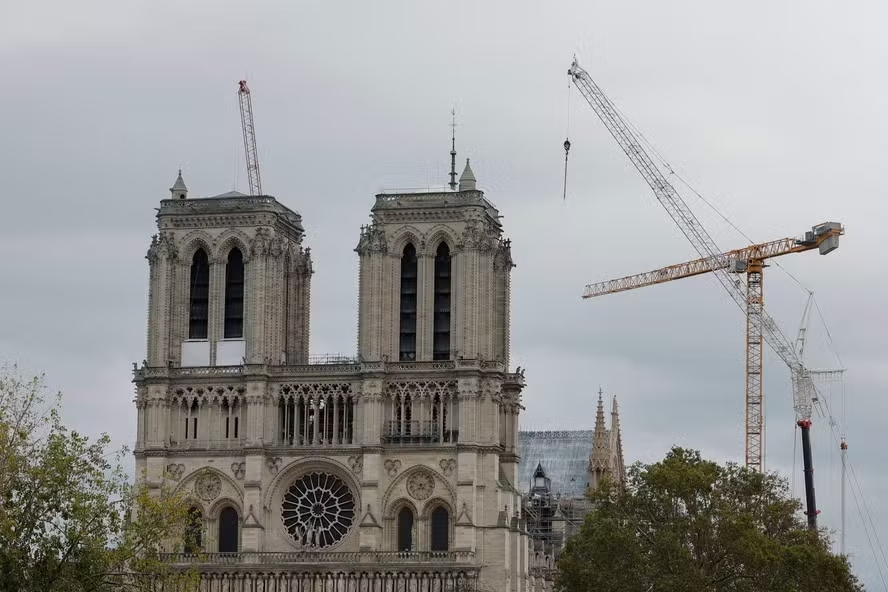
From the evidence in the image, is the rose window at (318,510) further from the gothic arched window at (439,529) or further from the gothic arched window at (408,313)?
the gothic arched window at (408,313)

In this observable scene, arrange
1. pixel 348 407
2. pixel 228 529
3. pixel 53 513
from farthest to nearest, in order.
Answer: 1. pixel 228 529
2. pixel 348 407
3. pixel 53 513

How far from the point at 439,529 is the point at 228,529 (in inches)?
591

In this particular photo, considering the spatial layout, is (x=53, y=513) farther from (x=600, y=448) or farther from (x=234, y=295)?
(x=600, y=448)

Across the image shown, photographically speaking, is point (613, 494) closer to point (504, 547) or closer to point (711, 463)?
point (711, 463)

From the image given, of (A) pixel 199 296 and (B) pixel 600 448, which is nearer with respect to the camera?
(A) pixel 199 296

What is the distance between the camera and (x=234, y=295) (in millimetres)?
151750

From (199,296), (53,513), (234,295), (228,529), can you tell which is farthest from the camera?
(199,296)

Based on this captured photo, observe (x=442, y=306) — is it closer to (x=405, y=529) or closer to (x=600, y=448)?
(x=405, y=529)

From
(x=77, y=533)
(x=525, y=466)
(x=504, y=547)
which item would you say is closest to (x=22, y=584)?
(x=77, y=533)

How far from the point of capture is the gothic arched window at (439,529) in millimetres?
145875

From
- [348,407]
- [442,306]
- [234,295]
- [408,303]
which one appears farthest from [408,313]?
[234,295]

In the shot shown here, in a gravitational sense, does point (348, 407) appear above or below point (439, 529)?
above

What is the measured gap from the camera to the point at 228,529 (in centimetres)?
14962

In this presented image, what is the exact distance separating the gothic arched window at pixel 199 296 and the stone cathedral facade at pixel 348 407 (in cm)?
15
